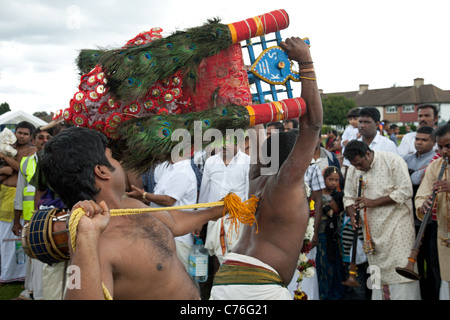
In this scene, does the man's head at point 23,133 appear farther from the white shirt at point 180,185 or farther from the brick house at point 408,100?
the brick house at point 408,100

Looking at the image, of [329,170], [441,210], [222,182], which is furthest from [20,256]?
[441,210]

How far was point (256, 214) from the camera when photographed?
293 centimetres

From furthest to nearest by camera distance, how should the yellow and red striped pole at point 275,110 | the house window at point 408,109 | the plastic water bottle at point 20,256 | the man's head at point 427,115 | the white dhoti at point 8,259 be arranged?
the house window at point 408,109, the white dhoti at point 8,259, the plastic water bottle at point 20,256, the man's head at point 427,115, the yellow and red striped pole at point 275,110

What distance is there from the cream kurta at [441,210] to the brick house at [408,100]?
51.0 meters

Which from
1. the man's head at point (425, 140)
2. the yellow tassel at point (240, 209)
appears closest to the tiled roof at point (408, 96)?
the man's head at point (425, 140)

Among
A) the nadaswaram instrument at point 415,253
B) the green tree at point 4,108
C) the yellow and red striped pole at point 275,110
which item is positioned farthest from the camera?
the green tree at point 4,108

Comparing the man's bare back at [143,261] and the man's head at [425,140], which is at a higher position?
the man's head at [425,140]

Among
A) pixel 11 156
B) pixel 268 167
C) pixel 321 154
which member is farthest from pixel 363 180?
pixel 11 156

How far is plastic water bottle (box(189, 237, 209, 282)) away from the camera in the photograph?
506 centimetres

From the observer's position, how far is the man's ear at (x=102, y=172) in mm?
2232

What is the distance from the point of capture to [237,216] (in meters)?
2.73

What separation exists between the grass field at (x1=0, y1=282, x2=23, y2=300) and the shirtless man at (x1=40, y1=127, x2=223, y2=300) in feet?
16.4

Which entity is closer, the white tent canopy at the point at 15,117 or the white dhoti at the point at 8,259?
the white dhoti at the point at 8,259

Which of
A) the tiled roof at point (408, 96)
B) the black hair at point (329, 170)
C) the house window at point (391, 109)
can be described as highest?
the tiled roof at point (408, 96)
